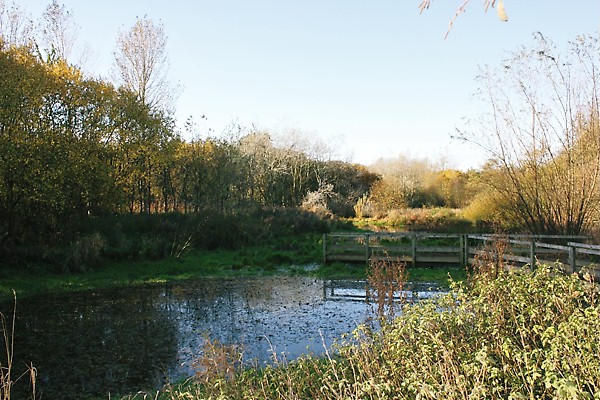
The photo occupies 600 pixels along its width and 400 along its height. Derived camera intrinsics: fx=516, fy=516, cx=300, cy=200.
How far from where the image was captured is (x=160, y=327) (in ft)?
30.8

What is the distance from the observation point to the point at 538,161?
13367 millimetres

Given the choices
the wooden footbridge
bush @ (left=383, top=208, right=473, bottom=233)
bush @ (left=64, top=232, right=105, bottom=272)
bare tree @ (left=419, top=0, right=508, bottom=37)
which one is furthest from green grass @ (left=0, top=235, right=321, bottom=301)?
bare tree @ (left=419, top=0, right=508, bottom=37)

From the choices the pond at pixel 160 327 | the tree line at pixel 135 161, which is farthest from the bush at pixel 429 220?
the pond at pixel 160 327

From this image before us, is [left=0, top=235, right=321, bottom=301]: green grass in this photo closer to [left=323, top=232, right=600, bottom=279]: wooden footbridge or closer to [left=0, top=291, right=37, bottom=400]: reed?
[left=323, top=232, right=600, bottom=279]: wooden footbridge

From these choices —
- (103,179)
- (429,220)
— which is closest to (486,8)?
(103,179)

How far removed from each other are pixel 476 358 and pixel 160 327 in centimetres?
743

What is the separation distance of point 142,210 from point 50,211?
6167 millimetres

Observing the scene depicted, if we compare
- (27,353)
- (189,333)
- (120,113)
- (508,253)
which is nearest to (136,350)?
(189,333)

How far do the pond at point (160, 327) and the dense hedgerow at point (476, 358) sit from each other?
675 mm

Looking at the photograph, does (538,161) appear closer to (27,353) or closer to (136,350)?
(136,350)

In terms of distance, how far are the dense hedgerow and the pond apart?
2.22 feet

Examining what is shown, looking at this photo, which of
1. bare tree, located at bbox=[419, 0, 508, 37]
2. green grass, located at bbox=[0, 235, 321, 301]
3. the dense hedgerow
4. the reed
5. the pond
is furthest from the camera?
green grass, located at bbox=[0, 235, 321, 301]

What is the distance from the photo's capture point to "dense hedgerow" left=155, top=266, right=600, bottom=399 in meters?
3.28

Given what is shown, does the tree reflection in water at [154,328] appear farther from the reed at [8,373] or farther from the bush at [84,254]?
the bush at [84,254]
